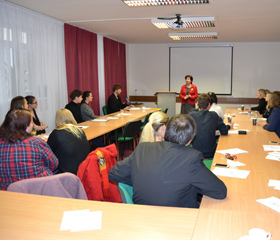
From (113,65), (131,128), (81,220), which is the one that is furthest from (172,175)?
(113,65)

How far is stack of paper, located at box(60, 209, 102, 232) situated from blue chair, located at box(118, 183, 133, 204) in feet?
1.00

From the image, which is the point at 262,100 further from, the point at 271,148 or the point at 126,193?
the point at 126,193

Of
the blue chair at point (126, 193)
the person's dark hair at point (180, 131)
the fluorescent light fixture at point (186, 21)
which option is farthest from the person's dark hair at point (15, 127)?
the fluorescent light fixture at point (186, 21)

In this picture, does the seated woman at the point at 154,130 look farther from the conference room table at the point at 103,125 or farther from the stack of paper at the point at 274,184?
the conference room table at the point at 103,125

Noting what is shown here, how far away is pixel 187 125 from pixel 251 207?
68cm

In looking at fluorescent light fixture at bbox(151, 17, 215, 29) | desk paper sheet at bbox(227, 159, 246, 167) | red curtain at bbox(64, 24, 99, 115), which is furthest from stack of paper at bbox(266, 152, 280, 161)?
red curtain at bbox(64, 24, 99, 115)

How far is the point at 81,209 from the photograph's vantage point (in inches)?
72.6

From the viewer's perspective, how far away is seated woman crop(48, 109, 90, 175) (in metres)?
3.33

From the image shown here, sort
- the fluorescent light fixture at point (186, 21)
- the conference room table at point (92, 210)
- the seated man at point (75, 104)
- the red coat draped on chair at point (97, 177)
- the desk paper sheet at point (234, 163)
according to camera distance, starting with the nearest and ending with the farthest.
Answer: the conference room table at point (92, 210), the red coat draped on chair at point (97, 177), the desk paper sheet at point (234, 163), the fluorescent light fixture at point (186, 21), the seated man at point (75, 104)

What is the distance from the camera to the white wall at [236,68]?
982 centimetres

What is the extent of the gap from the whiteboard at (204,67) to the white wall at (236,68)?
0.20 m

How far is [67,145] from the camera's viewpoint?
334cm

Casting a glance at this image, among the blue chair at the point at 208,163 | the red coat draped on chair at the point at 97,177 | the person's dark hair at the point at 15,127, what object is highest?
the person's dark hair at the point at 15,127

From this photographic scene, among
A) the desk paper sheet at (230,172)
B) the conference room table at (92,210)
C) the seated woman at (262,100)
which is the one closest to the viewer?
the conference room table at (92,210)
